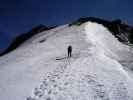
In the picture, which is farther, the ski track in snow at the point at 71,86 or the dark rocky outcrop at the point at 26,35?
the dark rocky outcrop at the point at 26,35

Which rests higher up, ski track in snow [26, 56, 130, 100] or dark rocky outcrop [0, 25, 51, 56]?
dark rocky outcrop [0, 25, 51, 56]

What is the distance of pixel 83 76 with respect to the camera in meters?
15.6

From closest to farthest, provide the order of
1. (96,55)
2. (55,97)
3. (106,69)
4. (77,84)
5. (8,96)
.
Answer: (55,97) → (8,96) → (77,84) → (106,69) → (96,55)

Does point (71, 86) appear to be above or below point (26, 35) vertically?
below

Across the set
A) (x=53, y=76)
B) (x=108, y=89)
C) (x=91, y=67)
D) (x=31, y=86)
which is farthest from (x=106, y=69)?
(x=31, y=86)

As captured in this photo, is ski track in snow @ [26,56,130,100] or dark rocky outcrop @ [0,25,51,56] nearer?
ski track in snow @ [26,56,130,100]

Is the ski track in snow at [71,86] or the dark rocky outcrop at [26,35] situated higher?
the dark rocky outcrop at [26,35]

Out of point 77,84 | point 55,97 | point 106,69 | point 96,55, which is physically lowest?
point 55,97

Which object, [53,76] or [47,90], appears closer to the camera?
[47,90]

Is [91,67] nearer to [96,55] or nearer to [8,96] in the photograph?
[96,55]

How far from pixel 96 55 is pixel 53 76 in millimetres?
8177

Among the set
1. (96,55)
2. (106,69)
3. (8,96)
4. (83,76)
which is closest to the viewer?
(8,96)

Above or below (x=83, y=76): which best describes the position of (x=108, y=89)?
below

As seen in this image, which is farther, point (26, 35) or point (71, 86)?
point (26, 35)
